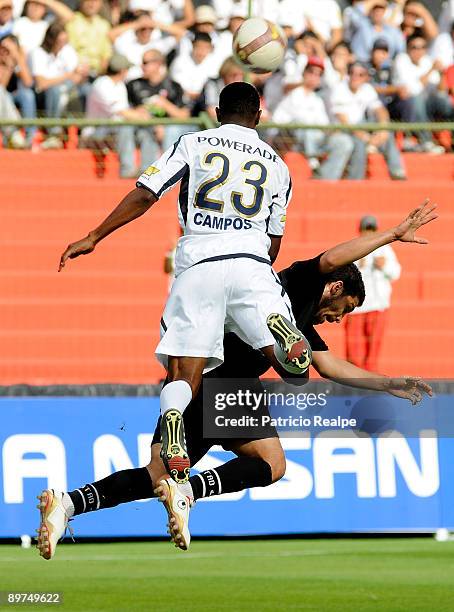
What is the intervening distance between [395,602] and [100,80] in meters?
8.80

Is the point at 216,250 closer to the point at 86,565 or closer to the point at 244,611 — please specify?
the point at 244,611

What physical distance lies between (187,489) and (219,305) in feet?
3.31

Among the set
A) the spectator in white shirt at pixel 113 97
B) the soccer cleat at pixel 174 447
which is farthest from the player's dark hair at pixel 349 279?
the spectator in white shirt at pixel 113 97

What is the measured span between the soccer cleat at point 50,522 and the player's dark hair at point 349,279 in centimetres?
193

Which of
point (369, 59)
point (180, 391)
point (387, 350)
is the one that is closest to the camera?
point (180, 391)

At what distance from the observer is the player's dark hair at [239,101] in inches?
303

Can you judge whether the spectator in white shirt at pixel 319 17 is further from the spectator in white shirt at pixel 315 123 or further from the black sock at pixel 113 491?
the black sock at pixel 113 491

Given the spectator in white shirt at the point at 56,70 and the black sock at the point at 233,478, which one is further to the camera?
the spectator in white shirt at the point at 56,70

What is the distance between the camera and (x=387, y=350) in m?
14.4

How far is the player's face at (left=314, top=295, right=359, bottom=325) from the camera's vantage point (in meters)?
7.99

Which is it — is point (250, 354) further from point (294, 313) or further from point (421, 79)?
point (421, 79)

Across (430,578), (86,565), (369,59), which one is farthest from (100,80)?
(430,578)

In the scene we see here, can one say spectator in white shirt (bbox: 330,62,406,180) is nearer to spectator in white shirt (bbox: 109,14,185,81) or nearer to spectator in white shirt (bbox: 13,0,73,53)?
spectator in white shirt (bbox: 109,14,185,81)

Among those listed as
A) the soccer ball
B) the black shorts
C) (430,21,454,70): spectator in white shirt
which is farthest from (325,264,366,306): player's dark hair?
(430,21,454,70): spectator in white shirt
